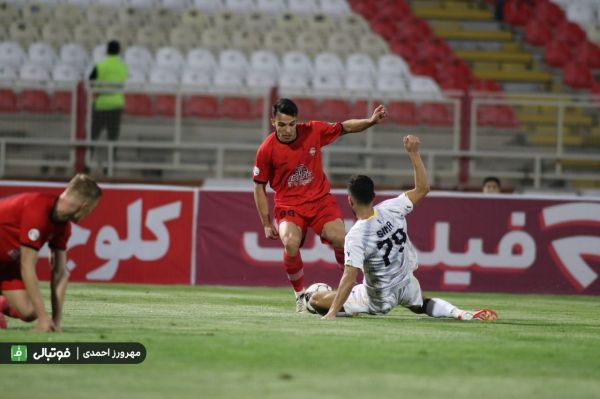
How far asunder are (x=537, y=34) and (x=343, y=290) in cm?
1842

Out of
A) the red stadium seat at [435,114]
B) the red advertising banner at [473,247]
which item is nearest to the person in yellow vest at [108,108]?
the red advertising banner at [473,247]

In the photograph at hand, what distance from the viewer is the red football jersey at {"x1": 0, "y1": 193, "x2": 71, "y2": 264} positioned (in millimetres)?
8516

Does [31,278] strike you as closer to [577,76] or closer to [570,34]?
[577,76]

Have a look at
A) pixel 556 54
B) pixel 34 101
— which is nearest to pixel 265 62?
pixel 34 101

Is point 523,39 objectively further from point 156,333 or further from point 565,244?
point 156,333

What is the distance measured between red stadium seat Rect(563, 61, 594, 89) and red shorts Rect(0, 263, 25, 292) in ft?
60.8

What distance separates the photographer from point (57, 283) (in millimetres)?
8781

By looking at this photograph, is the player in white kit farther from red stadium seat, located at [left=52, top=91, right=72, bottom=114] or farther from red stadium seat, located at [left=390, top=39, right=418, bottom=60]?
red stadium seat, located at [left=390, top=39, right=418, bottom=60]

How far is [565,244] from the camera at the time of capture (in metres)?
17.3

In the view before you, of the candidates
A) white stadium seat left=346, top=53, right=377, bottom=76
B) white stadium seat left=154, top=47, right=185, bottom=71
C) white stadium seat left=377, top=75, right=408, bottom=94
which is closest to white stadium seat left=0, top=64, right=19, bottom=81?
white stadium seat left=154, top=47, right=185, bottom=71

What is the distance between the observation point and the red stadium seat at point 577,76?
25562 millimetres

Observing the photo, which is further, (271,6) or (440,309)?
(271,6)

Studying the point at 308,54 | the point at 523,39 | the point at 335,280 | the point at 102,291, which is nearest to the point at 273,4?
the point at 308,54

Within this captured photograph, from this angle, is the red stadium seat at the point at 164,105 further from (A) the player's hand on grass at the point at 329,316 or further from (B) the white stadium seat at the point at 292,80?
(A) the player's hand on grass at the point at 329,316
